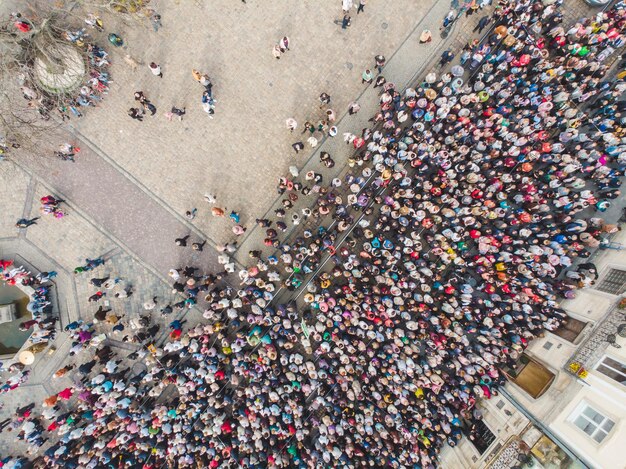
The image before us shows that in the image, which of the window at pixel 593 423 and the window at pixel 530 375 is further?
the window at pixel 530 375

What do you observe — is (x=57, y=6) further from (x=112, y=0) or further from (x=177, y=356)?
(x=177, y=356)

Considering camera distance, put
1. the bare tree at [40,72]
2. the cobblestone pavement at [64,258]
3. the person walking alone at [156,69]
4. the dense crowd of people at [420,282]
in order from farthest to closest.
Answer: the cobblestone pavement at [64,258] → the person walking alone at [156,69] → the bare tree at [40,72] → the dense crowd of people at [420,282]

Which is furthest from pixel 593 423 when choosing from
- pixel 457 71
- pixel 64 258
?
pixel 64 258

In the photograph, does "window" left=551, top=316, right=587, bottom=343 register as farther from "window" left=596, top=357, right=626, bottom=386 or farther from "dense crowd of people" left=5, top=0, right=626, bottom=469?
"window" left=596, top=357, right=626, bottom=386

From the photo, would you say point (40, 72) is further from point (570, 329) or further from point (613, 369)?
point (613, 369)

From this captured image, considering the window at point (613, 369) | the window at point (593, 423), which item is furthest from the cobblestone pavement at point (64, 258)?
the window at point (613, 369)

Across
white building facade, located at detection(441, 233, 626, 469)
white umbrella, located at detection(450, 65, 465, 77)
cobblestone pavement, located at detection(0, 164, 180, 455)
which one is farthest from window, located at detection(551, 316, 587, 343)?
cobblestone pavement, located at detection(0, 164, 180, 455)

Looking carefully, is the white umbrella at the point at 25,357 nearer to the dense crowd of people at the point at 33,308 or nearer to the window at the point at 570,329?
the dense crowd of people at the point at 33,308
